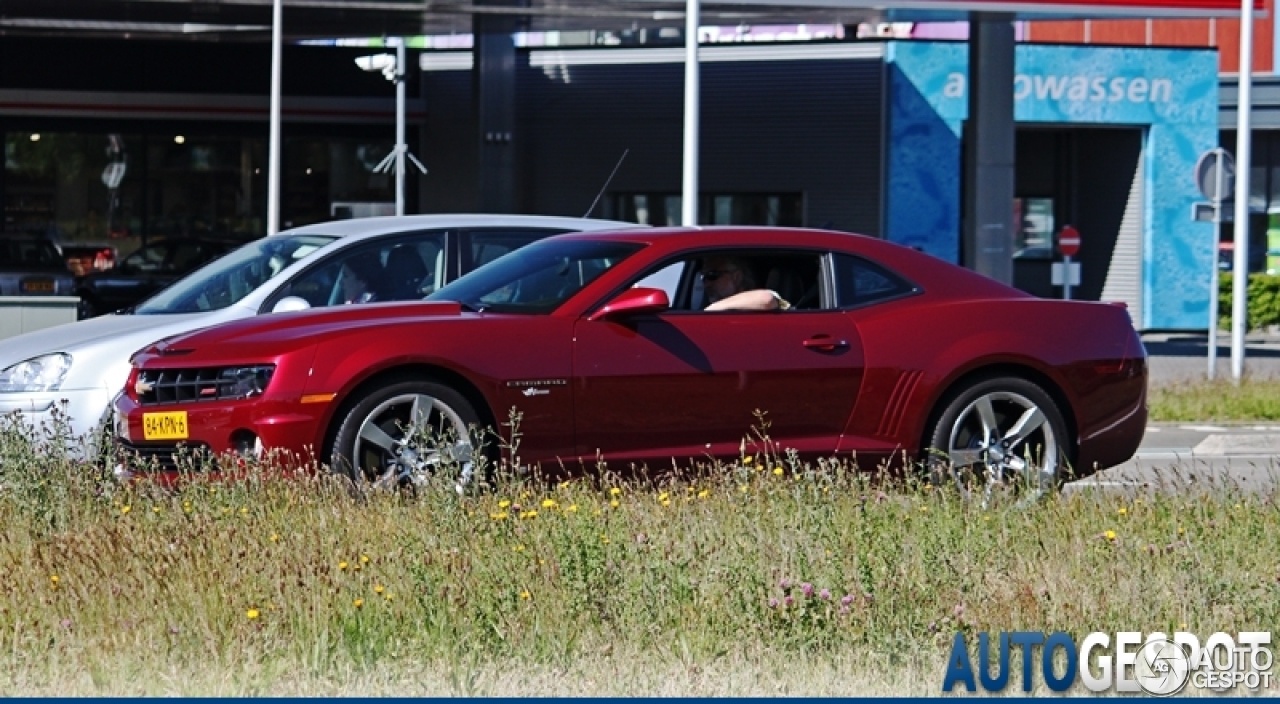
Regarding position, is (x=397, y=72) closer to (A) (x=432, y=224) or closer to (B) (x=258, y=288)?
(A) (x=432, y=224)

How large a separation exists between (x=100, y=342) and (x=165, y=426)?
5.59 ft

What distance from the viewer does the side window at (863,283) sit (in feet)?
31.9

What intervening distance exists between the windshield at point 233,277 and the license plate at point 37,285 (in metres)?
19.4

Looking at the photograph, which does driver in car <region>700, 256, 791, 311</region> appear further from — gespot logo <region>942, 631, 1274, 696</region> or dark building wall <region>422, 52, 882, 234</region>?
dark building wall <region>422, 52, 882, 234</region>

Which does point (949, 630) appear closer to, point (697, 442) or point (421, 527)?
point (421, 527)

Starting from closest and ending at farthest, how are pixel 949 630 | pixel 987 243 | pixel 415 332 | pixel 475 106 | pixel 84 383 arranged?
1. pixel 949 630
2. pixel 415 332
3. pixel 84 383
4. pixel 987 243
5. pixel 475 106

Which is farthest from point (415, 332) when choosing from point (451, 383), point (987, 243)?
point (987, 243)

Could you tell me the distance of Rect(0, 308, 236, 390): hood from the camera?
398 inches

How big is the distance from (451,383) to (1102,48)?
30419 millimetres

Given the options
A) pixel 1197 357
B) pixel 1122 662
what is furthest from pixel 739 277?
pixel 1197 357

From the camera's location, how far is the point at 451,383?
8875 mm

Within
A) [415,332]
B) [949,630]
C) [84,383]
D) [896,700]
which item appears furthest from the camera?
[84,383]

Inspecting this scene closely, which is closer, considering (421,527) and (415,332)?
(421,527)

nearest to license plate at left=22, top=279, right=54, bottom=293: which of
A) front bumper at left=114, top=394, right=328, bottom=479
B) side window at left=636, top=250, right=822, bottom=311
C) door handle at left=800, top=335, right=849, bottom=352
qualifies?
front bumper at left=114, top=394, right=328, bottom=479
